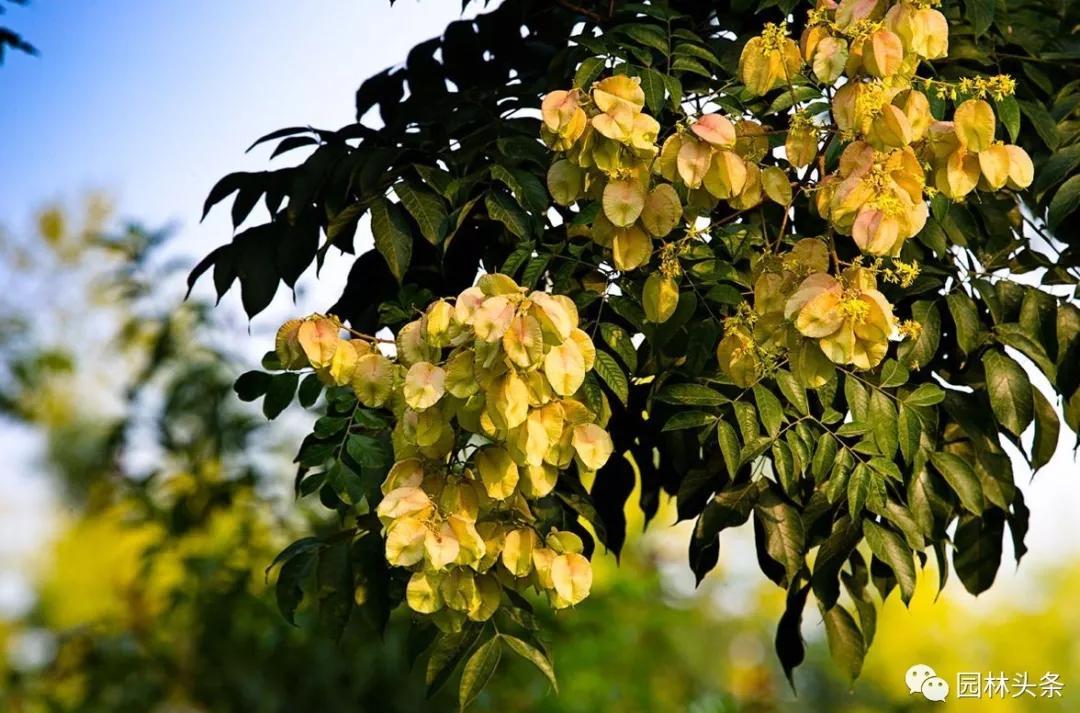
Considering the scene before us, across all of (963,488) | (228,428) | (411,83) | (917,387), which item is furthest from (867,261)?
(228,428)

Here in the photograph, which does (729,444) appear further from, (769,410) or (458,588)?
(458,588)

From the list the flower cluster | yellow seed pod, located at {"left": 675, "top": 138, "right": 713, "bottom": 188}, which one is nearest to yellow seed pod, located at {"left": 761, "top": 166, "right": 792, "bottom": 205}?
yellow seed pod, located at {"left": 675, "top": 138, "right": 713, "bottom": 188}

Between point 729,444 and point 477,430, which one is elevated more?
point 477,430

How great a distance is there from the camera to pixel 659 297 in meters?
1.53

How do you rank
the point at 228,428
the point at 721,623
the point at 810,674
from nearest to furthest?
the point at 228,428, the point at 721,623, the point at 810,674

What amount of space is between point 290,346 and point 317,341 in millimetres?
45

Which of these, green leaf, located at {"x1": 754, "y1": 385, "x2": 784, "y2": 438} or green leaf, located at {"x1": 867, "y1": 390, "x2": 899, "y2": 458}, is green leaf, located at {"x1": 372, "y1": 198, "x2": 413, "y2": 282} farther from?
green leaf, located at {"x1": 867, "y1": 390, "x2": 899, "y2": 458}

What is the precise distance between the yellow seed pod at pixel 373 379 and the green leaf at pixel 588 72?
409mm

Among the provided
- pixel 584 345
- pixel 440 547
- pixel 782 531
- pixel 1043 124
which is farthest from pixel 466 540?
pixel 1043 124

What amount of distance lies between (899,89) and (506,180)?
0.47m

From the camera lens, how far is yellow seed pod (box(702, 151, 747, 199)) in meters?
1.50

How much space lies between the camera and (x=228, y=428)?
366 cm

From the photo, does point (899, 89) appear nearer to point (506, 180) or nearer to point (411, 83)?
point (506, 180)

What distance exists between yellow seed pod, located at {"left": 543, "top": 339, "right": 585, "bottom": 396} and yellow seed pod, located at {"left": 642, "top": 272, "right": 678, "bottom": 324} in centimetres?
21
